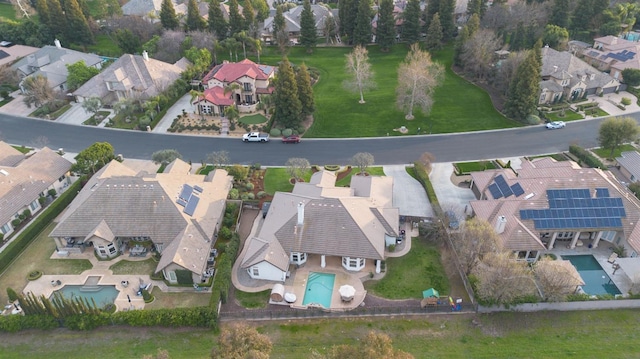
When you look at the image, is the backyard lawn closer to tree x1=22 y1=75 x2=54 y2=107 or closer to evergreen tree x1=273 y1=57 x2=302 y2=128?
evergreen tree x1=273 y1=57 x2=302 y2=128

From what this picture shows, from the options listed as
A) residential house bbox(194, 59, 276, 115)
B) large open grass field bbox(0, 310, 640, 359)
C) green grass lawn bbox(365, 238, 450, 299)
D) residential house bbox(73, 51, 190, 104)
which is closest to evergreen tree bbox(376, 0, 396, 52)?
residential house bbox(194, 59, 276, 115)

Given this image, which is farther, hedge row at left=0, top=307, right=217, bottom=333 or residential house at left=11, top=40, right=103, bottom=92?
residential house at left=11, top=40, right=103, bottom=92

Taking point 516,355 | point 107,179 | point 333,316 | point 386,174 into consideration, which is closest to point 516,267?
point 516,355

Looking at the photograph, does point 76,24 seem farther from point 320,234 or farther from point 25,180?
point 320,234

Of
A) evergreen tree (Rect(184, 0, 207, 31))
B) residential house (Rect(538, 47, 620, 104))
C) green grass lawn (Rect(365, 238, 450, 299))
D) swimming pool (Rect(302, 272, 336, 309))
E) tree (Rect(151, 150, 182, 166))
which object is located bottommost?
swimming pool (Rect(302, 272, 336, 309))

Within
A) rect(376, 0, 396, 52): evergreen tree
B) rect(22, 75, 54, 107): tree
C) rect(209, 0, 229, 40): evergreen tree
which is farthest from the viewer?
rect(209, 0, 229, 40): evergreen tree

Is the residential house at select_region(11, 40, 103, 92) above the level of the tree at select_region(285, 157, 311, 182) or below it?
above

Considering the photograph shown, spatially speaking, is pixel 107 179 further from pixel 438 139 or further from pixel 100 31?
pixel 100 31
